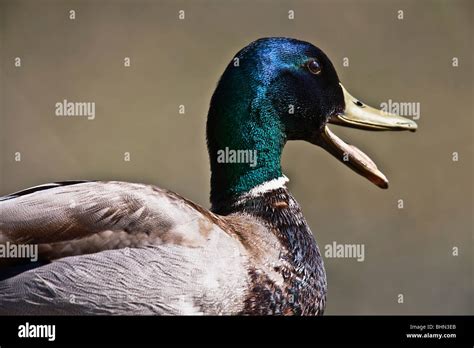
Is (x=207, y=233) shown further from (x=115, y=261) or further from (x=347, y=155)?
(x=347, y=155)

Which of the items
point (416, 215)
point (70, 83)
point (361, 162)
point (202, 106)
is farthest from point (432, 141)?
point (361, 162)

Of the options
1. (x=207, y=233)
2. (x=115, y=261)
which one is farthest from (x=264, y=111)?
(x=115, y=261)

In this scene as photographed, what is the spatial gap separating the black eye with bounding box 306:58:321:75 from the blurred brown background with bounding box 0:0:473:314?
280cm

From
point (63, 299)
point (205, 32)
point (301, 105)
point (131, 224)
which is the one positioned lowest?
point (63, 299)

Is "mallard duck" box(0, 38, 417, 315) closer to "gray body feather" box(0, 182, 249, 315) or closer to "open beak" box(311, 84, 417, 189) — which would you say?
"gray body feather" box(0, 182, 249, 315)

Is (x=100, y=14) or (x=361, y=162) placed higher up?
(x=100, y=14)

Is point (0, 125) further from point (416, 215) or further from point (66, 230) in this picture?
point (66, 230)

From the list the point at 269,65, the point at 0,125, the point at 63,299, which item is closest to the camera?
the point at 63,299

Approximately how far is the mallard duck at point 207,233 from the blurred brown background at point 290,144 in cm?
286

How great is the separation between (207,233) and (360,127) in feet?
3.46

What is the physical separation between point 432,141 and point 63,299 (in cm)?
496

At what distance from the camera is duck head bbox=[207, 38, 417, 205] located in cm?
460

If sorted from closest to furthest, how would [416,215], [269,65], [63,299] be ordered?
1. [63,299]
2. [269,65]
3. [416,215]

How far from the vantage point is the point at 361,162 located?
4820 mm
